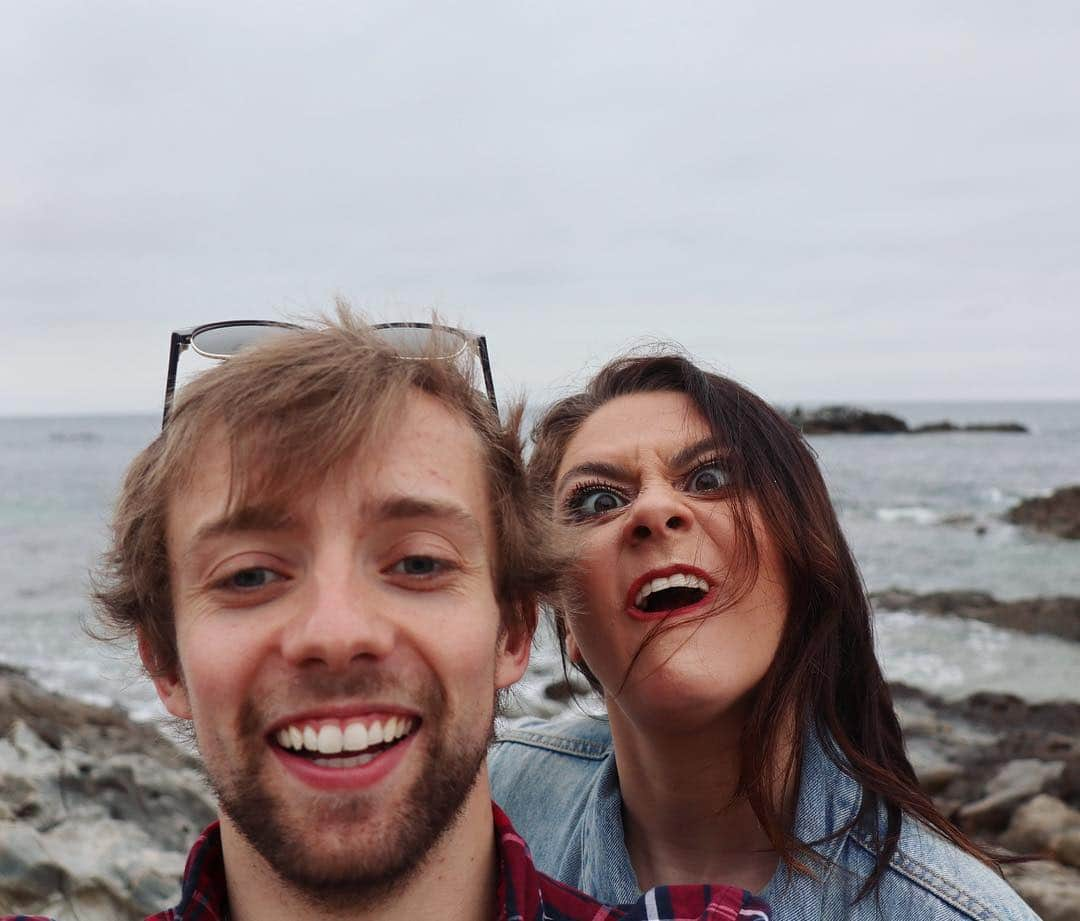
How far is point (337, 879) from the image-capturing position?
196 centimetres

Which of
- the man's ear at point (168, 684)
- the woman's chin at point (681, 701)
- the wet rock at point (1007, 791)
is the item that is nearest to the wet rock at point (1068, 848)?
the wet rock at point (1007, 791)

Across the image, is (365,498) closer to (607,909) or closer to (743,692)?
(607,909)

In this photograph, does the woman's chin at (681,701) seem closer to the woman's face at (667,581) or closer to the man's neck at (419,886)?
the woman's face at (667,581)

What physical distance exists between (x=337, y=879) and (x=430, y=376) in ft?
3.74

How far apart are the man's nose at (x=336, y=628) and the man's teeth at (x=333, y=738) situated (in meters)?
0.13

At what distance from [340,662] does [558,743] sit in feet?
7.53

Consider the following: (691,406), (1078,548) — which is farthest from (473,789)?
(1078,548)

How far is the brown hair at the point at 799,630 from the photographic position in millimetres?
2973

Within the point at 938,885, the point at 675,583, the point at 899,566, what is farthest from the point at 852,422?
the point at 938,885

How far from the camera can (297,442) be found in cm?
214

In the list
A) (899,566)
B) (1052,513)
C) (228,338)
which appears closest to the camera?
(228,338)

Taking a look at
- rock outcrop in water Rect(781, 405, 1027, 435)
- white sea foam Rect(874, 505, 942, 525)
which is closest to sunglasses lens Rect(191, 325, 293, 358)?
white sea foam Rect(874, 505, 942, 525)

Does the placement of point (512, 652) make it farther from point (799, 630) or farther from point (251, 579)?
point (799, 630)

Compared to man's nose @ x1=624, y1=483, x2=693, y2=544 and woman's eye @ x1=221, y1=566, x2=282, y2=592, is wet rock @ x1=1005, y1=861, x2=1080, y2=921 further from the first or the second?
woman's eye @ x1=221, y1=566, x2=282, y2=592
